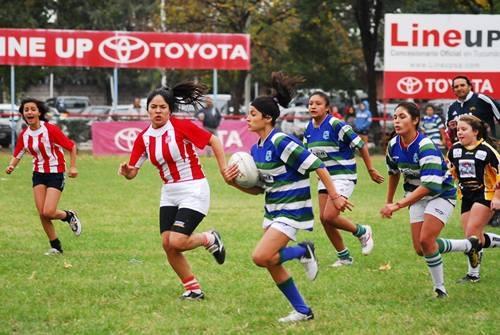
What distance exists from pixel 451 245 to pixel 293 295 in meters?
1.93

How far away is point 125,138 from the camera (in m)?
27.9

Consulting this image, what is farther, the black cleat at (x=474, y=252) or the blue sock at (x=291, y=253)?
the black cleat at (x=474, y=252)

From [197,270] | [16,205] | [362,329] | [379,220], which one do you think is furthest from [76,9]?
[362,329]

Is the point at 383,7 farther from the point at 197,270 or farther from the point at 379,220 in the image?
the point at 197,270

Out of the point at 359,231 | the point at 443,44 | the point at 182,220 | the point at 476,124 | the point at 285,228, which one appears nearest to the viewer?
the point at 285,228

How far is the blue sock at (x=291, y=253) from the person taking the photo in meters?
6.96

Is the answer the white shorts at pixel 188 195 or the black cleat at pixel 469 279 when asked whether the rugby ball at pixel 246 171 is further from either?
the black cleat at pixel 469 279

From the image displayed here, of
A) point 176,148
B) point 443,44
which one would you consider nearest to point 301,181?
point 176,148

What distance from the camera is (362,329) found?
22.3 feet

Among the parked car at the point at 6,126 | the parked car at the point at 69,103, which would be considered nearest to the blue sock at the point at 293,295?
the parked car at the point at 6,126

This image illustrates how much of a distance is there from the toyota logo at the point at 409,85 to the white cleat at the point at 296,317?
20884mm

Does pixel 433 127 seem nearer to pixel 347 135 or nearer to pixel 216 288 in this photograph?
pixel 347 135

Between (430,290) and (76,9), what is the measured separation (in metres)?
36.4

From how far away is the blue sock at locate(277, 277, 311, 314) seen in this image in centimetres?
698
